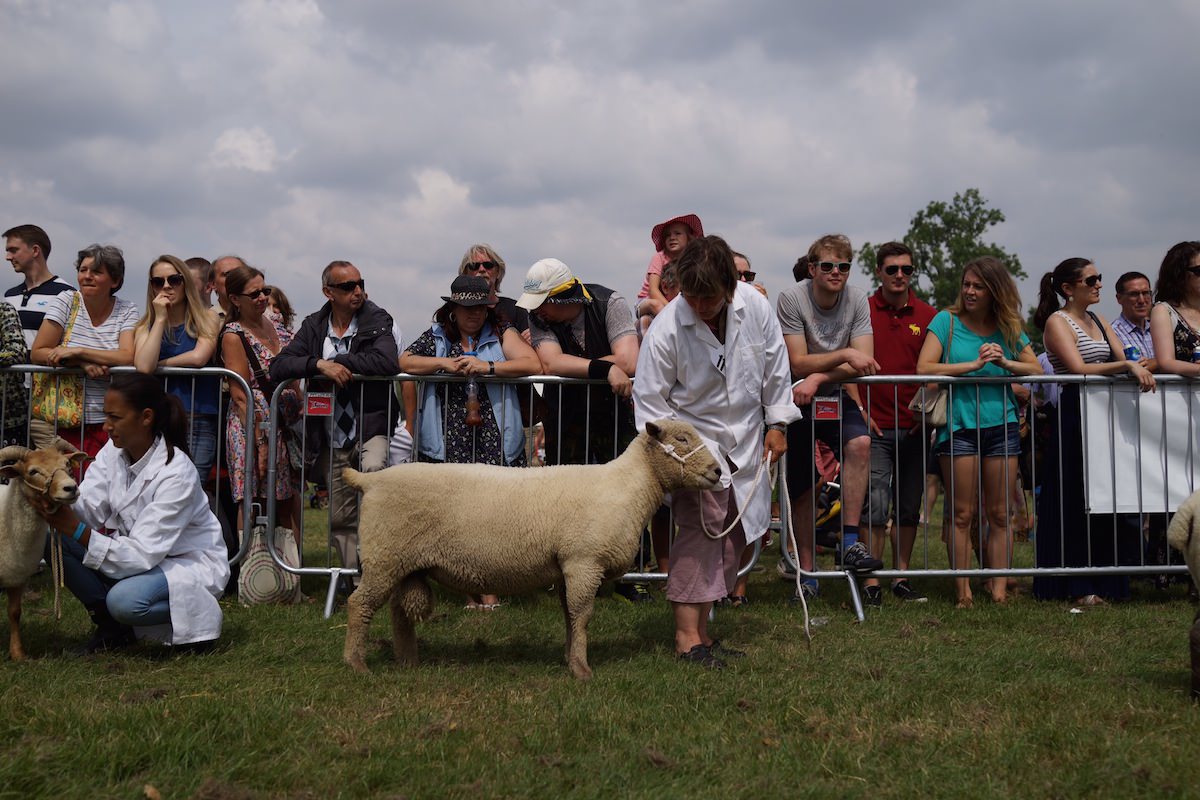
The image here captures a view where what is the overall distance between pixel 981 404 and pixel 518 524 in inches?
147

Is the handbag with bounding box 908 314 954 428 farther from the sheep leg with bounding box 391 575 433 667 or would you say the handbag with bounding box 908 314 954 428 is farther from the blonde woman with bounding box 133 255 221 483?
the blonde woman with bounding box 133 255 221 483

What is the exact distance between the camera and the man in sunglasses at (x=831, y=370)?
22.8 ft

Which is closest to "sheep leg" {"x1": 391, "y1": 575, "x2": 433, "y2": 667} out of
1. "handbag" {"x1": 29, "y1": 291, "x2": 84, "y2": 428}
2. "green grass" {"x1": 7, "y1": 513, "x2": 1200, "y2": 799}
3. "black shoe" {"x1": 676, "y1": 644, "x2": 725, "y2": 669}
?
"green grass" {"x1": 7, "y1": 513, "x2": 1200, "y2": 799}

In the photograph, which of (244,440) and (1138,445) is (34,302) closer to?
(244,440)

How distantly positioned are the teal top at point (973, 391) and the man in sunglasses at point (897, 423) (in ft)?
0.97

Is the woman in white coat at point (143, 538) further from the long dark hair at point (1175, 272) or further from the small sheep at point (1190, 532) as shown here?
the long dark hair at point (1175, 272)

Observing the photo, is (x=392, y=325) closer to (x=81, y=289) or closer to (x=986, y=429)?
(x=81, y=289)

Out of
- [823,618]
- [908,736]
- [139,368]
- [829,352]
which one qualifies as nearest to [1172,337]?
[829,352]

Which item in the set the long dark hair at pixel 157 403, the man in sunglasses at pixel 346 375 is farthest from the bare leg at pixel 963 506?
the long dark hair at pixel 157 403

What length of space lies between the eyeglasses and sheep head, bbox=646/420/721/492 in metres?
2.14

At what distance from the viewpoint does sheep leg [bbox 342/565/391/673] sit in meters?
5.33

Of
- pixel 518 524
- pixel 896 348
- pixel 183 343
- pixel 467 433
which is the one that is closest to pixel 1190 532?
pixel 896 348

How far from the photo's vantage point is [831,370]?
23.0 ft

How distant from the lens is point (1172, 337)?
24.4 feet
